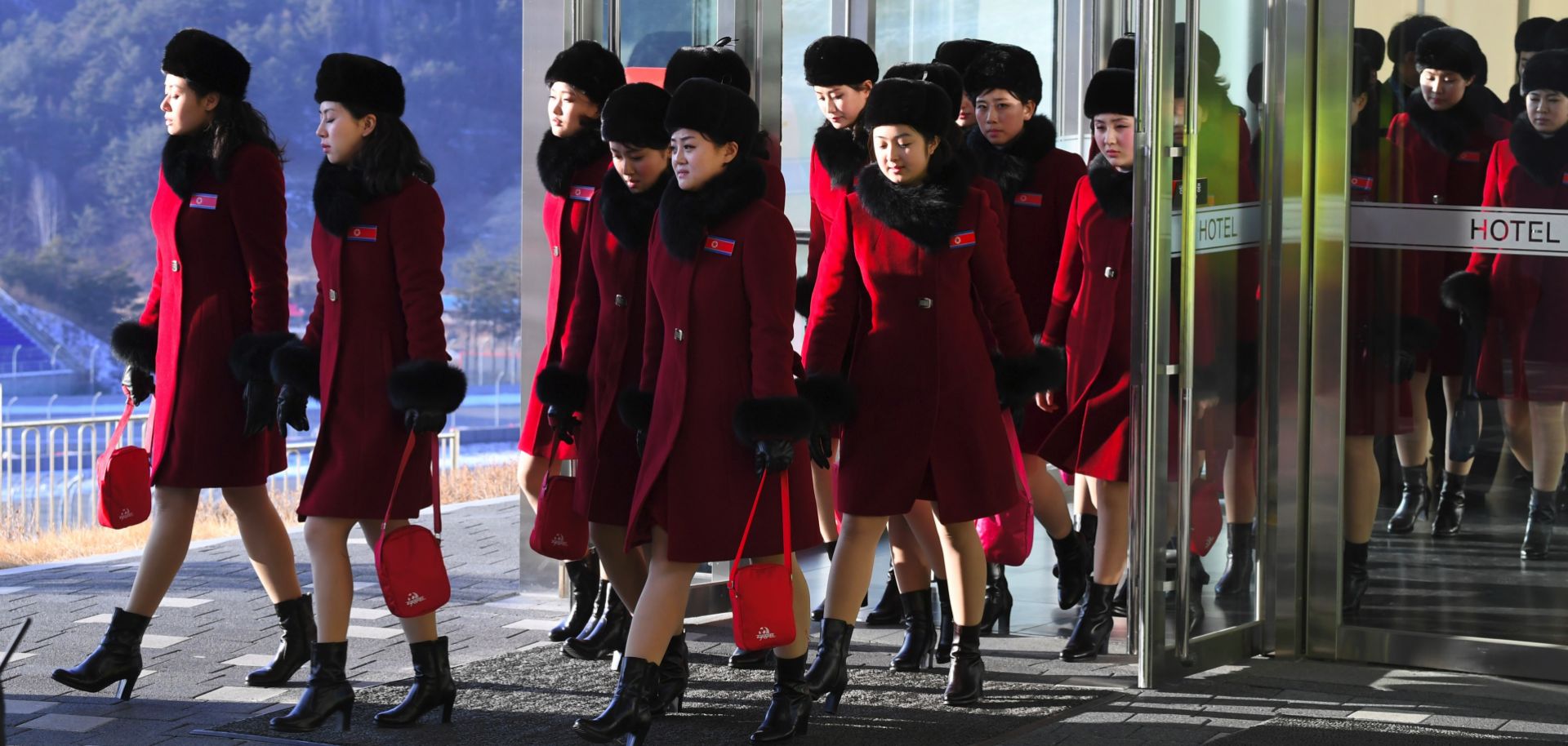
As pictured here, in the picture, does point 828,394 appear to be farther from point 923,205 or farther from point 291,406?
point 291,406

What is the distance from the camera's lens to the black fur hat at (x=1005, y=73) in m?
5.66

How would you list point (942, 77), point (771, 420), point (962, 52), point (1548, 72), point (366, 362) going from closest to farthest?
point (771, 420)
point (366, 362)
point (1548, 72)
point (942, 77)
point (962, 52)

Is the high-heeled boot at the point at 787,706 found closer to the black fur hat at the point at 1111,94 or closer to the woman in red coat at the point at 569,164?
the woman in red coat at the point at 569,164

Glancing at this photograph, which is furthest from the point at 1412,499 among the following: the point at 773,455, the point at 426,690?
the point at 426,690

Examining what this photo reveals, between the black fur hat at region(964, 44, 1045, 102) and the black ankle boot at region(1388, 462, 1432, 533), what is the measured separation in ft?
5.04

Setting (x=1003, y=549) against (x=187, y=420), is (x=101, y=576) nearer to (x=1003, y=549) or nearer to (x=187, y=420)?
(x=187, y=420)

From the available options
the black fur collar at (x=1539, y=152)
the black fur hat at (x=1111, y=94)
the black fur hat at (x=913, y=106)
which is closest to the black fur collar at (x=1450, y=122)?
the black fur collar at (x=1539, y=152)

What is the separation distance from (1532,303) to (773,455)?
2159mm

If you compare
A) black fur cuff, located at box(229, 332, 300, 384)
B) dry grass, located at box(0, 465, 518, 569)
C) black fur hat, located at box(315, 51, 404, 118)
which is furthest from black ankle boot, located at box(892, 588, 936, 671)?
dry grass, located at box(0, 465, 518, 569)

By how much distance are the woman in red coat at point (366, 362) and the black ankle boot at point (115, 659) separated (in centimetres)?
60

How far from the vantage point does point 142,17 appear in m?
34.7

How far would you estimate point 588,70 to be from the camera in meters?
5.26

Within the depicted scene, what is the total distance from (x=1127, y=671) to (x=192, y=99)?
110 inches

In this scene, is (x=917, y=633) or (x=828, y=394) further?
(x=917, y=633)
